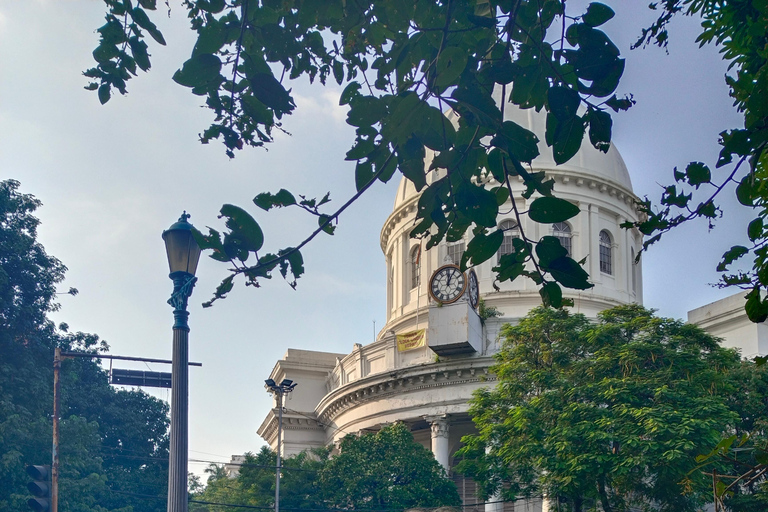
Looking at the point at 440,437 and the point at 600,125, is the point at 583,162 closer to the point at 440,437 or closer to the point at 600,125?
the point at 440,437

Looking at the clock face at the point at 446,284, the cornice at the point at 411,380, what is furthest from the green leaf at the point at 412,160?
the clock face at the point at 446,284

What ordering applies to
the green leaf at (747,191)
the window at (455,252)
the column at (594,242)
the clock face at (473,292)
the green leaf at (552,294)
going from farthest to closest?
the column at (594,242) → the window at (455,252) → the clock face at (473,292) → the green leaf at (747,191) → the green leaf at (552,294)

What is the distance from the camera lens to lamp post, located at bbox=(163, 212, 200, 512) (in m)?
9.35

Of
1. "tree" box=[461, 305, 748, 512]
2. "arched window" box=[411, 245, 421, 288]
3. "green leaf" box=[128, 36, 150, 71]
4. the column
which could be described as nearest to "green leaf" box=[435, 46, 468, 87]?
"green leaf" box=[128, 36, 150, 71]

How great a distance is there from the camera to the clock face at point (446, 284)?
137ft

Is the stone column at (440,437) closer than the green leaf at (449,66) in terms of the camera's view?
No

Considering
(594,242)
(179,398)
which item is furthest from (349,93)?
(594,242)

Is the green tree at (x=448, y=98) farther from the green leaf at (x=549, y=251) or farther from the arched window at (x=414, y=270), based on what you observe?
the arched window at (x=414, y=270)

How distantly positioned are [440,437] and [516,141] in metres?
37.4

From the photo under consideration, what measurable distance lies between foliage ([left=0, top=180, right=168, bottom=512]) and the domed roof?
15.8m

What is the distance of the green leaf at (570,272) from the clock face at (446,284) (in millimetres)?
36691

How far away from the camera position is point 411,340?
140 ft

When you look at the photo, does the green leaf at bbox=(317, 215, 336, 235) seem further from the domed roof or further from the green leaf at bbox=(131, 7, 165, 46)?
the domed roof

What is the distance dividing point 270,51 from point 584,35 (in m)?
1.92
